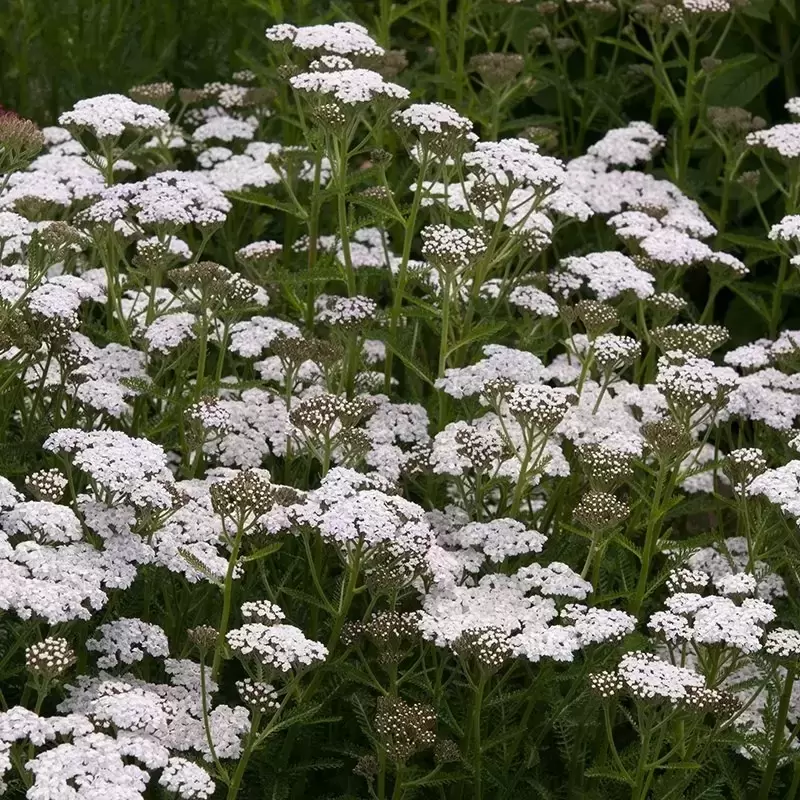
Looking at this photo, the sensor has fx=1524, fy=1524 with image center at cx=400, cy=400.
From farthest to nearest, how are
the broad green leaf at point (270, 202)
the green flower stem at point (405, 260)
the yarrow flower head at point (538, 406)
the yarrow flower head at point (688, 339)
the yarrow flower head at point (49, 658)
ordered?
the broad green leaf at point (270, 202)
the yarrow flower head at point (688, 339)
the green flower stem at point (405, 260)
the yarrow flower head at point (538, 406)
the yarrow flower head at point (49, 658)

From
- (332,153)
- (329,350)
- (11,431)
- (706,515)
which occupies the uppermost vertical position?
(332,153)

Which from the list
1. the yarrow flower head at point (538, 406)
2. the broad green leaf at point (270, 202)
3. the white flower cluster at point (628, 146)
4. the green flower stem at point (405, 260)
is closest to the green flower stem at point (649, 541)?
the yarrow flower head at point (538, 406)

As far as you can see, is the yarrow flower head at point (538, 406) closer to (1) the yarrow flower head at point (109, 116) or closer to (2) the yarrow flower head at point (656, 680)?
(2) the yarrow flower head at point (656, 680)

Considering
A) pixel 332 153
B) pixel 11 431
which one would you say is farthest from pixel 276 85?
pixel 11 431

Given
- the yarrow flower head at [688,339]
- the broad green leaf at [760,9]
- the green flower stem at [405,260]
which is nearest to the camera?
the green flower stem at [405,260]

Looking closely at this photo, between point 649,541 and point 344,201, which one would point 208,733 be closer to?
point 649,541

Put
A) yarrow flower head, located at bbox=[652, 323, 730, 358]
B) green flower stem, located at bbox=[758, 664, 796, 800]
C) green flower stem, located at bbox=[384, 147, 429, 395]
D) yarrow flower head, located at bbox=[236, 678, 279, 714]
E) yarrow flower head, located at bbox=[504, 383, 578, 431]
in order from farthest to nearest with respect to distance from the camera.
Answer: yarrow flower head, located at bbox=[652, 323, 730, 358] → green flower stem, located at bbox=[384, 147, 429, 395] → yarrow flower head, located at bbox=[504, 383, 578, 431] → green flower stem, located at bbox=[758, 664, 796, 800] → yarrow flower head, located at bbox=[236, 678, 279, 714]

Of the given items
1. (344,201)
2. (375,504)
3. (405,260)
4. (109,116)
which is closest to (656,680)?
(375,504)

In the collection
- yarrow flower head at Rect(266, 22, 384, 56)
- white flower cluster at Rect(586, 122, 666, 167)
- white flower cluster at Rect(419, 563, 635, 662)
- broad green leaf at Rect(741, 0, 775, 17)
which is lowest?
Result: white flower cluster at Rect(419, 563, 635, 662)

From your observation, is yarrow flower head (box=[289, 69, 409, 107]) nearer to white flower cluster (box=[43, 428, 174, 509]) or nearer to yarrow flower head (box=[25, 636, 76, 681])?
white flower cluster (box=[43, 428, 174, 509])

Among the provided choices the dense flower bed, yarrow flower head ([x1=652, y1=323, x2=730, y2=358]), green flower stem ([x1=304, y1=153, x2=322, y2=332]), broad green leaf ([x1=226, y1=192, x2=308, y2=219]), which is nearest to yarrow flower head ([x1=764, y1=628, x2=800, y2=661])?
the dense flower bed

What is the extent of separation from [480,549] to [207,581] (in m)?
0.91

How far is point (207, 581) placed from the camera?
189 inches

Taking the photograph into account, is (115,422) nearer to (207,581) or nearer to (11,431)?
(11,431)
